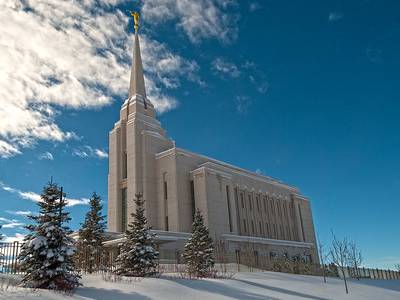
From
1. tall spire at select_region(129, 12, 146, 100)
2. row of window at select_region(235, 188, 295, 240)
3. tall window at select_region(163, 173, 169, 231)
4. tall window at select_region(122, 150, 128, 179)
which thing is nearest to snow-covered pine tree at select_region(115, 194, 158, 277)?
tall window at select_region(163, 173, 169, 231)

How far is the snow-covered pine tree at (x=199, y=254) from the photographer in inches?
765

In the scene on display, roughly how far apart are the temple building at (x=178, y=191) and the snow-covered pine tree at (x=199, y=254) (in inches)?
527

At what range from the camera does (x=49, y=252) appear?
41.9ft

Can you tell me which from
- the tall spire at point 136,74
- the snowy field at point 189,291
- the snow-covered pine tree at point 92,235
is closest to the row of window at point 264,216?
the tall spire at point 136,74

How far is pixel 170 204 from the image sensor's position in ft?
137

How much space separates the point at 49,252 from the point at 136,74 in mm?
41990

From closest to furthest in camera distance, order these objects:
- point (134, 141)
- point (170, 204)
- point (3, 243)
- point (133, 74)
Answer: point (3, 243)
point (170, 204)
point (134, 141)
point (133, 74)

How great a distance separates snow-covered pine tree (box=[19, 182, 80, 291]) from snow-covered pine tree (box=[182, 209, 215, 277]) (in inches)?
287

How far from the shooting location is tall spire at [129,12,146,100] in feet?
169

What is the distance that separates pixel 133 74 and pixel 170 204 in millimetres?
20195

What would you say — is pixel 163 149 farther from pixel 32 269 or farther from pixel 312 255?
pixel 32 269

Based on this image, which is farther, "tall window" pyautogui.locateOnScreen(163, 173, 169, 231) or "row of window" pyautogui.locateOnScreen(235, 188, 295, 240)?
"row of window" pyautogui.locateOnScreen(235, 188, 295, 240)

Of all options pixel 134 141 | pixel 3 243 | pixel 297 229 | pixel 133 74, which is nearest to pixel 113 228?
pixel 134 141

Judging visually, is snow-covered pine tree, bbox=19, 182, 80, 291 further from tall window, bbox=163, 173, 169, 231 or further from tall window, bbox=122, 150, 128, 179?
tall window, bbox=122, 150, 128, 179
